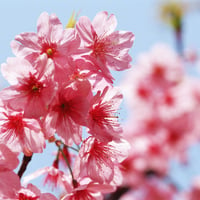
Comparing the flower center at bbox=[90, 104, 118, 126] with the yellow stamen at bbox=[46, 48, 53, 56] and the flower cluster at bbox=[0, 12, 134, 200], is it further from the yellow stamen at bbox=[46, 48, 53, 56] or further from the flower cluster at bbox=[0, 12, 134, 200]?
the yellow stamen at bbox=[46, 48, 53, 56]

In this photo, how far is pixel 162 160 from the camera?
588 centimetres

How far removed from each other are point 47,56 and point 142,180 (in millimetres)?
5111

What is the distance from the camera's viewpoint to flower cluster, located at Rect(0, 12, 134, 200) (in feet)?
3.89

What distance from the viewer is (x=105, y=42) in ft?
4.67

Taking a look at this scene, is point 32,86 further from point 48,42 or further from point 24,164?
point 24,164

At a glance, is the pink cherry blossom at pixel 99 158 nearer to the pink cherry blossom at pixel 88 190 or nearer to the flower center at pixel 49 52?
the pink cherry blossom at pixel 88 190

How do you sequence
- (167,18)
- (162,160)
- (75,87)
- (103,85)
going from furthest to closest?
(167,18)
(162,160)
(103,85)
(75,87)

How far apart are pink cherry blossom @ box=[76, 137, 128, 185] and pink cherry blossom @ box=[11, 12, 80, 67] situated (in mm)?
305

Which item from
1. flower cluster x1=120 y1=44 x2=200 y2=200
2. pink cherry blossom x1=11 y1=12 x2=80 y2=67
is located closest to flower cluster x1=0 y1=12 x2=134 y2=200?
pink cherry blossom x1=11 y1=12 x2=80 y2=67

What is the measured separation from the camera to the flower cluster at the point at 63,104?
1.19 m

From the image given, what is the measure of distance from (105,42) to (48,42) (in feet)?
0.80

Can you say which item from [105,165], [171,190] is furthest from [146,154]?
[105,165]

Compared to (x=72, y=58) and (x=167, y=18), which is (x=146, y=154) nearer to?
(x=167, y=18)

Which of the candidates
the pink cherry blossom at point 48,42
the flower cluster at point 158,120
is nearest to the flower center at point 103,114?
the pink cherry blossom at point 48,42
